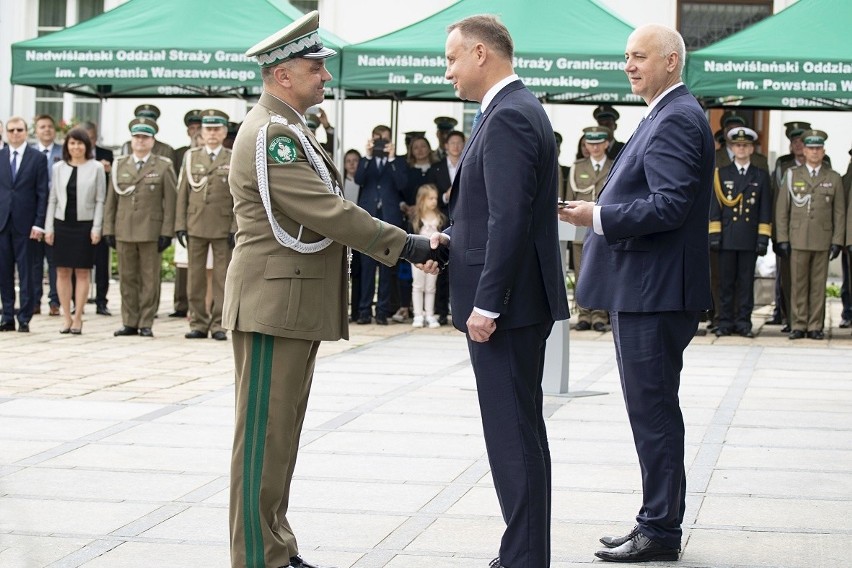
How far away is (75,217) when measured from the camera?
543 inches

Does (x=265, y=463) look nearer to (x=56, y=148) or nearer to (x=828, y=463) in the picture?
(x=828, y=463)

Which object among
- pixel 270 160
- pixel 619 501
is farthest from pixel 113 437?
pixel 270 160

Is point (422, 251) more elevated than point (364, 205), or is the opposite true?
point (364, 205)

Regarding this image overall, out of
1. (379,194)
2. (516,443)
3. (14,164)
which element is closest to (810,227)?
(379,194)

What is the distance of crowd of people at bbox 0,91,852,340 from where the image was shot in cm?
1354

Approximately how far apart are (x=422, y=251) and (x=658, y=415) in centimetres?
115

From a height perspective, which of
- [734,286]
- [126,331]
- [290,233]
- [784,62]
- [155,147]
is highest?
[784,62]

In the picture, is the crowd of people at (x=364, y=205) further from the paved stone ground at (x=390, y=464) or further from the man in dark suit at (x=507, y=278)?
the man in dark suit at (x=507, y=278)

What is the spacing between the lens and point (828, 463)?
7.14 meters

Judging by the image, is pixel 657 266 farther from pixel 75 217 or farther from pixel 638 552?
pixel 75 217

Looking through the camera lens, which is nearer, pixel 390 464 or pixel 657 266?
pixel 657 266

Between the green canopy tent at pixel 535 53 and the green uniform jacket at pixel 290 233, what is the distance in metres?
9.29

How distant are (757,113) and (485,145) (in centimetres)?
1745

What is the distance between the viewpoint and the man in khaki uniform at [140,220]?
1359cm
